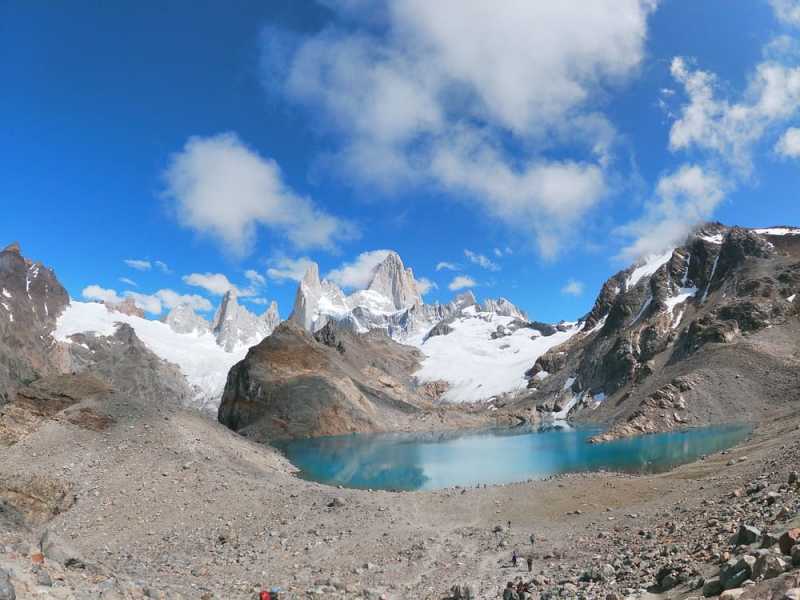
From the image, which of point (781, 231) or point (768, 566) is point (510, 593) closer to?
point (768, 566)

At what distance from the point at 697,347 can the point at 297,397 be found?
7677cm

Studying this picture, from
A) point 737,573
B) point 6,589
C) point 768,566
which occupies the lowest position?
point 6,589

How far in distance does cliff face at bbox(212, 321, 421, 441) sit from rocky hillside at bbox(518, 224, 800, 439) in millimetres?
48712

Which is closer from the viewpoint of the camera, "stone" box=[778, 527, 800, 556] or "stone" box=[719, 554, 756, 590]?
"stone" box=[719, 554, 756, 590]

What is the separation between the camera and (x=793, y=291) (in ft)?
318

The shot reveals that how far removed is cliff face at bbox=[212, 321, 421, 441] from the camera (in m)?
107

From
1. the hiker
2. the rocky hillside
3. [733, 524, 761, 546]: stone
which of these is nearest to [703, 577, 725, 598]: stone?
[733, 524, 761, 546]: stone

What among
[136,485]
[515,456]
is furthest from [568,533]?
[515,456]

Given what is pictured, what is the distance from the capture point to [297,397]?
110 metres

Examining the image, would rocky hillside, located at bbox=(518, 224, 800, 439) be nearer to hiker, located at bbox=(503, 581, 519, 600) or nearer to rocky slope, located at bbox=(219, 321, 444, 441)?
rocky slope, located at bbox=(219, 321, 444, 441)

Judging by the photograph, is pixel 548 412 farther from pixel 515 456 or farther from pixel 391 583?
pixel 391 583

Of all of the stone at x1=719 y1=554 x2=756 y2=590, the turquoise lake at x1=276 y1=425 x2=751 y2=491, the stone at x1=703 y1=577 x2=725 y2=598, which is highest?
the turquoise lake at x1=276 y1=425 x2=751 y2=491


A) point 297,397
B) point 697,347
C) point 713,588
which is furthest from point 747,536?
point 297,397

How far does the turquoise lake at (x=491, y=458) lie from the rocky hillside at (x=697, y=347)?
10348 mm
